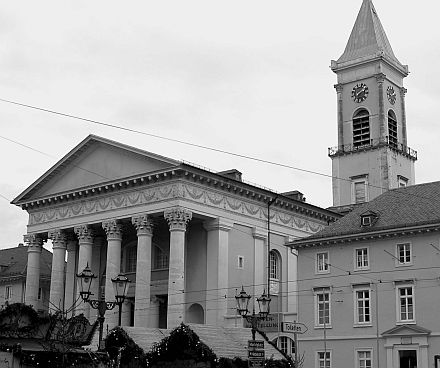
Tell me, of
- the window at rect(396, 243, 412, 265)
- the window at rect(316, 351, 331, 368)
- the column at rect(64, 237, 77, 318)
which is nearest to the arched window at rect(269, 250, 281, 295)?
the window at rect(316, 351, 331, 368)

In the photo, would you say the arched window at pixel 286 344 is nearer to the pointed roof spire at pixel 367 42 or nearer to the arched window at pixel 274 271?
the arched window at pixel 274 271

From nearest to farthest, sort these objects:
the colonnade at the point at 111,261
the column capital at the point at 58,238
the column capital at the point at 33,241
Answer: the colonnade at the point at 111,261 → the column capital at the point at 58,238 → the column capital at the point at 33,241

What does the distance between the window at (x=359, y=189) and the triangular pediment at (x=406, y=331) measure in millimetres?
34032

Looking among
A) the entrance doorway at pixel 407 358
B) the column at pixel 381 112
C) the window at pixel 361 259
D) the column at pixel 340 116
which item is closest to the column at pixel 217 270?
the window at pixel 361 259

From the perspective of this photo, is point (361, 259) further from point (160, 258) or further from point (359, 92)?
point (359, 92)

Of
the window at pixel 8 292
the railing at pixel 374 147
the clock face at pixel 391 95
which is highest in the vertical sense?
the clock face at pixel 391 95

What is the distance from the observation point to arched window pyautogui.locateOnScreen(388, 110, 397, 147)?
7650 centimetres

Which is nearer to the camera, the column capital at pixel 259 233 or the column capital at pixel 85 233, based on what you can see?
the column capital at pixel 259 233

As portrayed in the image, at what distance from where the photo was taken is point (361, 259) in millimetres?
44281

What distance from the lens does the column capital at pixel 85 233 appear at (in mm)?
58294

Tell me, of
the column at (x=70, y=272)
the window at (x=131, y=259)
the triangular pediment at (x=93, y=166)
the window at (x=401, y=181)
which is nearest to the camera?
the triangular pediment at (x=93, y=166)

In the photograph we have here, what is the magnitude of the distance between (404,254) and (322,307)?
5.73 metres

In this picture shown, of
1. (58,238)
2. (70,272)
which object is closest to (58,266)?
(58,238)

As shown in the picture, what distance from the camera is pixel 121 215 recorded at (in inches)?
2188
